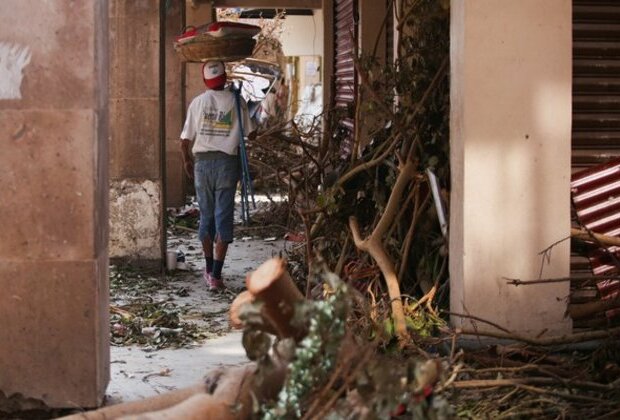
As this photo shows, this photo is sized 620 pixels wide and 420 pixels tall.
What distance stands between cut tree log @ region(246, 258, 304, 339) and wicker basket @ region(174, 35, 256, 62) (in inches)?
264

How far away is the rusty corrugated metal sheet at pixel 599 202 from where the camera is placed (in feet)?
21.3

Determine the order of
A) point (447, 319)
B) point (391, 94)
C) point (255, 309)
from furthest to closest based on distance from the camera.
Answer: point (391, 94) < point (447, 319) < point (255, 309)

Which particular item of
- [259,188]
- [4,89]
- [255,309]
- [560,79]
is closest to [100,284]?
[4,89]

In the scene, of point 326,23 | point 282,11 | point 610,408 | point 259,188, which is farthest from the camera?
point 282,11

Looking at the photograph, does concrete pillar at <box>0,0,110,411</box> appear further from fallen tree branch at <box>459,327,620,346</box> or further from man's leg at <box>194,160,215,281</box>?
man's leg at <box>194,160,215,281</box>

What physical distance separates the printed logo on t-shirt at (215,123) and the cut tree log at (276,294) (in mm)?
5489

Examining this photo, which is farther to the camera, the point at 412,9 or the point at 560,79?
the point at 412,9

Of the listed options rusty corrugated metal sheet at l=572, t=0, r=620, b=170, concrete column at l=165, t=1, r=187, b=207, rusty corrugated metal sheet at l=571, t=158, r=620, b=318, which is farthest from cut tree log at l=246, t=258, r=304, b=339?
concrete column at l=165, t=1, r=187, b=207

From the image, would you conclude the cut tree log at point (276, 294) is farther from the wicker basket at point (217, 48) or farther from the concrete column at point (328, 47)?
the concrete column at point (328, 47)

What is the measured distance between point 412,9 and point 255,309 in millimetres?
4317

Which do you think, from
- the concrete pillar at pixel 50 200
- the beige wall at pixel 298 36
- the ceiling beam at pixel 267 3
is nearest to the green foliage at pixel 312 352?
the concrete pillar at pixel 50 200

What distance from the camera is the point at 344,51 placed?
14.1 meters

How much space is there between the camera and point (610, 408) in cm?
496

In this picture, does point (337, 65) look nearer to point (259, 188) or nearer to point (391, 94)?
point (259, 188)
